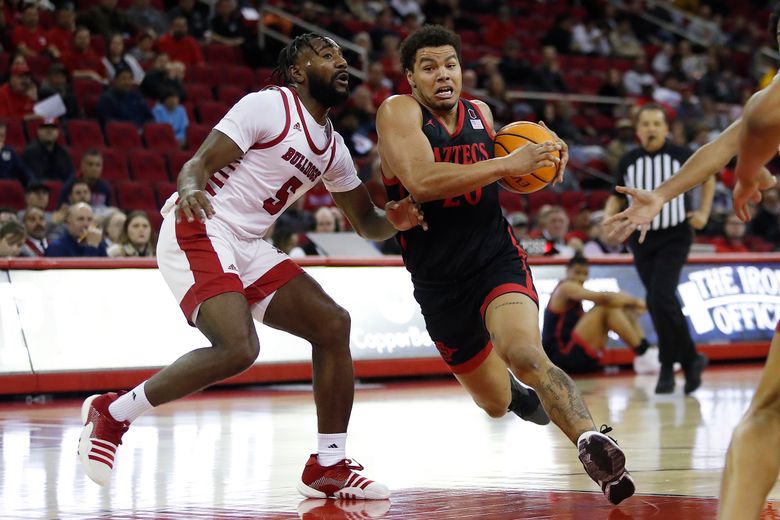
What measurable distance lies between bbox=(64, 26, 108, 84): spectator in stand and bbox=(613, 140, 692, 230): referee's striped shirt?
23.2 feet

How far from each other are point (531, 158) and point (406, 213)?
2.13ft

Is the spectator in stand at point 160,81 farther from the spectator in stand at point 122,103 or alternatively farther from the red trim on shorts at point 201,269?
the red trim on shorts at point 201,269

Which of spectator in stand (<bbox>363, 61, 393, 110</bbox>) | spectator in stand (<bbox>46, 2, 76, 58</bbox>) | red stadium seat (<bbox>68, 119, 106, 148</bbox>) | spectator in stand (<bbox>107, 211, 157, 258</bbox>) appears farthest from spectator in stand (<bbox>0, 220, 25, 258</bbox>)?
spectator in stand (<bbox>363, 61, 393, 110</bbox>)

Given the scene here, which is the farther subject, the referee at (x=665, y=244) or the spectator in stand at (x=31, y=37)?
the spectator in stand at (x=31, y=37)

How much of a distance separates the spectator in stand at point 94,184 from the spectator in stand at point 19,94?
1391 mm

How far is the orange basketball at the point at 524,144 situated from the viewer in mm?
5395

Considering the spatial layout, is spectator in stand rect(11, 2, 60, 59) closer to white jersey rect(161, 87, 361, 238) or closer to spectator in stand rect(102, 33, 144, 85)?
spectator in stand rect(102, 33, 144, 85)

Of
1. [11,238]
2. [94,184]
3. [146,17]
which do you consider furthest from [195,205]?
[146,17]

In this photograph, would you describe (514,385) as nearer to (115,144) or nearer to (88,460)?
(88,460)

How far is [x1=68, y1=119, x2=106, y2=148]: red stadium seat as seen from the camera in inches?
541

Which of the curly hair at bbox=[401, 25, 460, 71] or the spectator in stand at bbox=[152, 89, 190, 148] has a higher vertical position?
the spectator in stand at bbox=[152, 89, 190, 148]

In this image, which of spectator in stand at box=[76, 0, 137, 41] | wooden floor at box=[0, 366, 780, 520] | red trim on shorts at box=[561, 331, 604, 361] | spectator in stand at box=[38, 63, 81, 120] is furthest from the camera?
spectator in stand at box=[76, 0, 137, 41]

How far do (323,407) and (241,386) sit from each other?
18.7 ft

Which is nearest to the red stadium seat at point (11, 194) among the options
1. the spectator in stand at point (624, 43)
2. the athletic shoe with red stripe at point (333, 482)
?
the athletic shoe with red stripe at point (333, 482)
